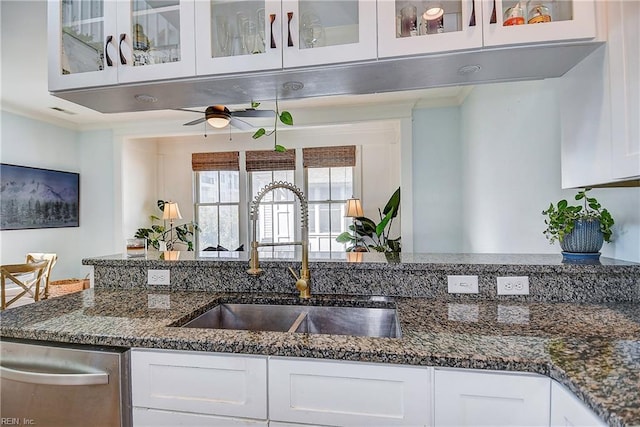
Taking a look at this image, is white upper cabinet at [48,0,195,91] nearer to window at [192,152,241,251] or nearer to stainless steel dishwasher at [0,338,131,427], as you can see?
stainless steel dishwasher at [0,338,131,427]

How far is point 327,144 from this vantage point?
18.3 feet

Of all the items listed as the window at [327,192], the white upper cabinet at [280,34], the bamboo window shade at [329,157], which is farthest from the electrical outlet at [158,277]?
the bamboo window shade at [329,157]

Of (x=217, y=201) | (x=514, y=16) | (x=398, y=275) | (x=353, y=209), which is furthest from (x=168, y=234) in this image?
(x=514, y=16)

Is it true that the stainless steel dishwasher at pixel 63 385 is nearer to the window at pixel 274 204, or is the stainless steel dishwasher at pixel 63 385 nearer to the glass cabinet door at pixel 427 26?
the glass cabinet door at pixel 427 26

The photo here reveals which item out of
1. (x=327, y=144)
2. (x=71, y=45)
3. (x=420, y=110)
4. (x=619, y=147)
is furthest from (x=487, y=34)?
(x=327, y=144)

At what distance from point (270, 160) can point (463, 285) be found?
4669 millimetres

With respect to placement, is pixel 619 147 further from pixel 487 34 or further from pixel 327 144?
pixel 327 144

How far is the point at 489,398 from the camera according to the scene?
2.78 ft

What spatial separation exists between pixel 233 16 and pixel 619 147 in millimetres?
1322

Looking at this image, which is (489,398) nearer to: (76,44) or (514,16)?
(514,16)

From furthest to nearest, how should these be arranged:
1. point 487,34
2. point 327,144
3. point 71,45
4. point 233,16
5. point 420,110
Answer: point 327,144, point 420,110, point 71,45, point 233,16, point 487,34

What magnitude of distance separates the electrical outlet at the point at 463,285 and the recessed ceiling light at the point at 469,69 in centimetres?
78

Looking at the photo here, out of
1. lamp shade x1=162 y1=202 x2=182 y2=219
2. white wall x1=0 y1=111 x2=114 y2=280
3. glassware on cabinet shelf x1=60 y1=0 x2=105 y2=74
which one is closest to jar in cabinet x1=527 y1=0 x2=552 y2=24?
glassware on cabinet shelf x1=60 y1=0 x2=105 y2=74

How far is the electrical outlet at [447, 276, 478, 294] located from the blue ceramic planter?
45 centimetres
